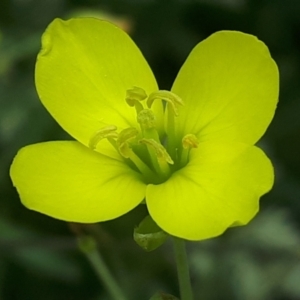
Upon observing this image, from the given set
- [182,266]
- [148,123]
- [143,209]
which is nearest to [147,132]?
[148,123]

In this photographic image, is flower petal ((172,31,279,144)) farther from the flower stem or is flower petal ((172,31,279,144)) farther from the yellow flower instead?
the flower stem

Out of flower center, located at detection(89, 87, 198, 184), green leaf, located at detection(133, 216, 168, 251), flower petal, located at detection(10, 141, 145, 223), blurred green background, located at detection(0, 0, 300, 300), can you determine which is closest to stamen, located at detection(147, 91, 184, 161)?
flower center, located at detection(89, 87, 198, 184)

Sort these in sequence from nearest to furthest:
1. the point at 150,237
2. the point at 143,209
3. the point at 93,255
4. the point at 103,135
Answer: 1. the point at 150,237
2. the point at 103,135
3. the point at 93,255
4. the point at 143,209

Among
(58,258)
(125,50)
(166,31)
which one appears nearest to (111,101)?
(125,50)

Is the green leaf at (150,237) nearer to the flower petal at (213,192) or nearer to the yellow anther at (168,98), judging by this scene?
the flower petal at (213,192)

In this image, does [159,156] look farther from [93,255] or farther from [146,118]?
[93,255]

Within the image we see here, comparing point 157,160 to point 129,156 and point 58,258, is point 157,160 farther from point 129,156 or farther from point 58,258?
point 58,258

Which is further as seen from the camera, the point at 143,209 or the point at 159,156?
the point at 143,209
